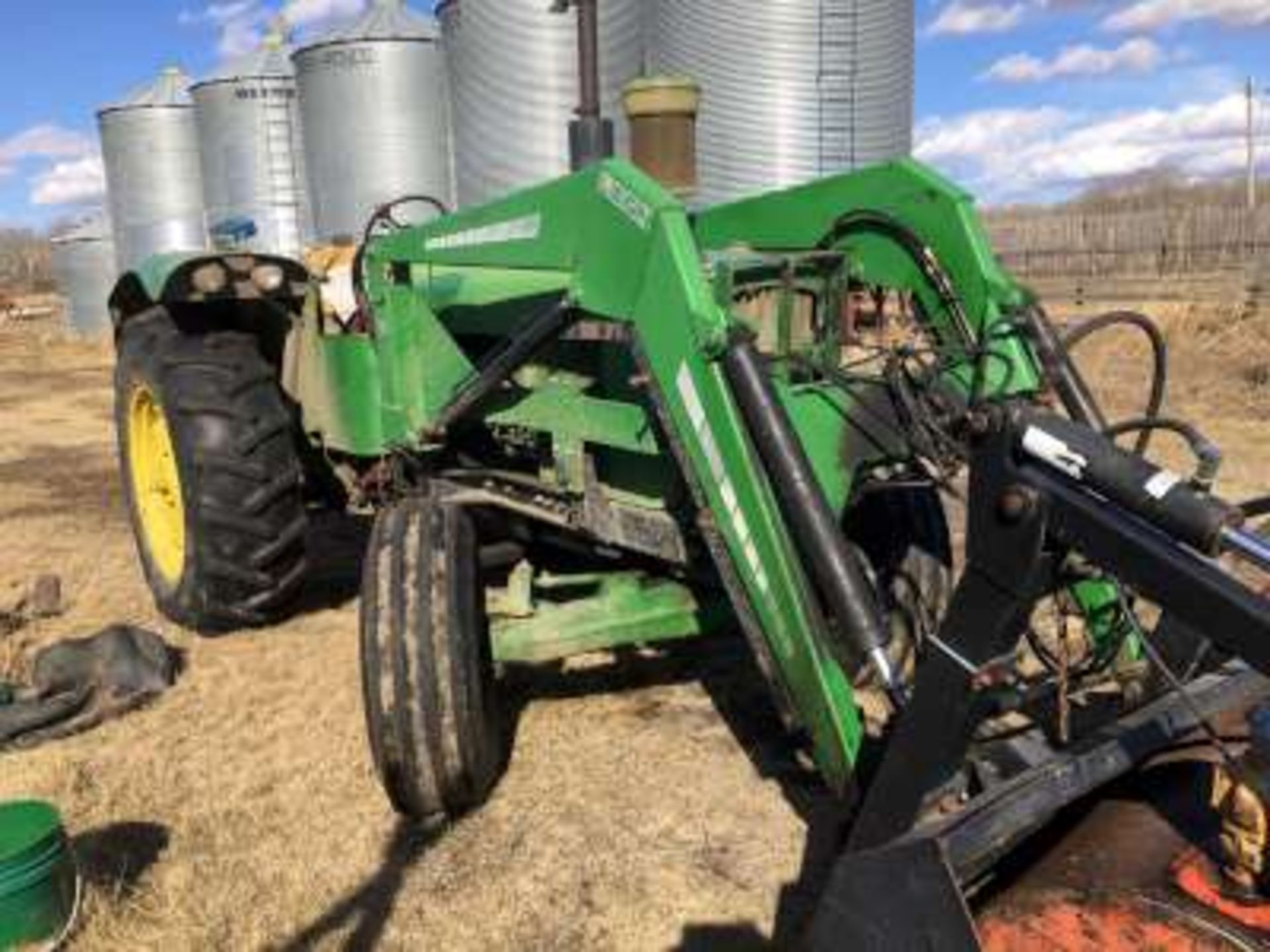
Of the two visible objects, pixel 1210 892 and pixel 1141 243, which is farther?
pixel 1141 243

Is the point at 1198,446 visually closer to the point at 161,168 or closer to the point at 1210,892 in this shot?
the point at 1210,892

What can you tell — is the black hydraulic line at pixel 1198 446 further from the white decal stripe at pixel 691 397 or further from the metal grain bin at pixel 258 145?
the metal grain bin at pixel 258 145

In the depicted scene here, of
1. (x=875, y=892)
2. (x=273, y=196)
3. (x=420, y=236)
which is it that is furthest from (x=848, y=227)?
(x=273, y=196)

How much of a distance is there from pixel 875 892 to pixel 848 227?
253 cm

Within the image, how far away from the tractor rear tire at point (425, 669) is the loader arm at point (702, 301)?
1.92ft

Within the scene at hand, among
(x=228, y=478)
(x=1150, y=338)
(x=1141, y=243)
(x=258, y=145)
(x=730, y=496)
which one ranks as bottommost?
(x=1141, y=243)

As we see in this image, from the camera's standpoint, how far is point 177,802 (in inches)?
173

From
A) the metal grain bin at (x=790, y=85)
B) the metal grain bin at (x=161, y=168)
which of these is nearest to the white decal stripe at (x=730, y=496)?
the metal grain bin at (x=790, y=85)

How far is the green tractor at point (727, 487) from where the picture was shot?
98.4 inches

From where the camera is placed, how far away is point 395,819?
4215 millimetres

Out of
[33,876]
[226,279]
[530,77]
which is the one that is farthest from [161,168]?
[33,876]

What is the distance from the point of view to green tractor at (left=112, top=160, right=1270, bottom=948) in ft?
8.20

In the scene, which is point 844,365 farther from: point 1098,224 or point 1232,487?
point 1098,224

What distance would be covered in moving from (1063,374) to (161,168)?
22.0 m
